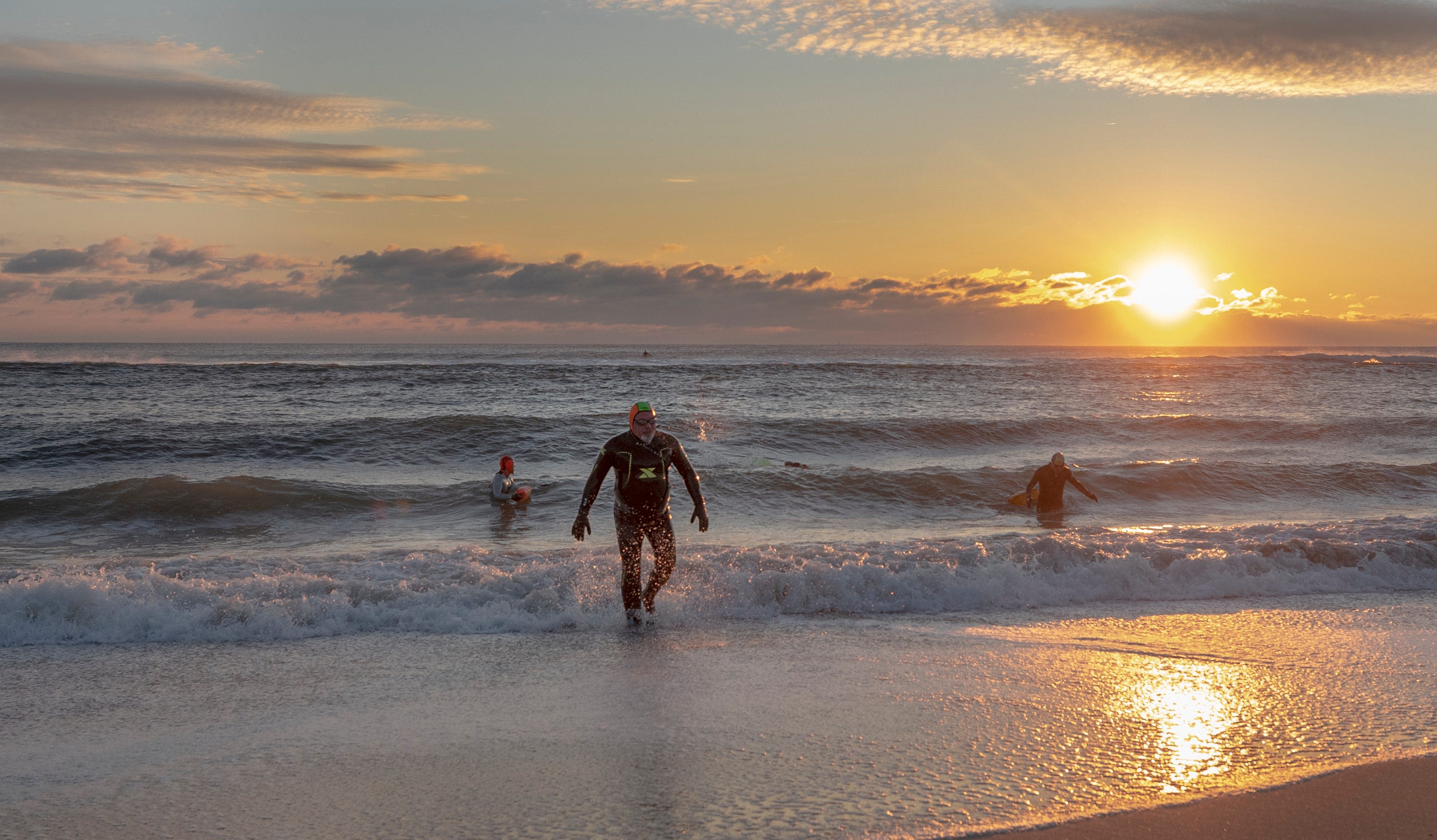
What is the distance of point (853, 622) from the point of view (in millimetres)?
8172

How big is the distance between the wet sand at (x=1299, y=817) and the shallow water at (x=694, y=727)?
119 millimetres

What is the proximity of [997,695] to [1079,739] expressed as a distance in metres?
0.81

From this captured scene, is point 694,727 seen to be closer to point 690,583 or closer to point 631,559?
point 631,559

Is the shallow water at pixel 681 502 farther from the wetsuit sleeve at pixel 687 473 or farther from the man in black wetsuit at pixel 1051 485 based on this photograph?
the wetsuit sleeve at pixel 687 473

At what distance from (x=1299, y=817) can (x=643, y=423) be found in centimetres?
517

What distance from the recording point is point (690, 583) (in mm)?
8820

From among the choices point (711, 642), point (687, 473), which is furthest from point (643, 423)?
point (711, 642)

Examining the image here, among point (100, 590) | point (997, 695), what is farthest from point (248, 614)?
point (997, 695)

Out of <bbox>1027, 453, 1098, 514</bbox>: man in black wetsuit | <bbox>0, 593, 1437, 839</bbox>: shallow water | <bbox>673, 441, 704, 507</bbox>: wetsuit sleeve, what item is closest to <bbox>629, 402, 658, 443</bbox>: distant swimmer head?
<bbox>673, 441, 704, 507</bbox>: wetsuit sleeve

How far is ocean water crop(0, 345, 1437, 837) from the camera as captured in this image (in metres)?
4.56

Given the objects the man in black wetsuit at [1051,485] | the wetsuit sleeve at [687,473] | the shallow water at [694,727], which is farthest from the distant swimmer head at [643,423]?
the man in black wetsuit at [1051,485]

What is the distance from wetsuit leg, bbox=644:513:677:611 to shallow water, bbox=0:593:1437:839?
38 centimetres

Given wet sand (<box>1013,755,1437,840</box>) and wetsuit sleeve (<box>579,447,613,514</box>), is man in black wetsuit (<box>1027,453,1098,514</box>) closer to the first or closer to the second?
wetsuit sleeve (<box>579,447,613,514</box>)

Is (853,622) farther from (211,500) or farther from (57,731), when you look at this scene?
(211,500)
